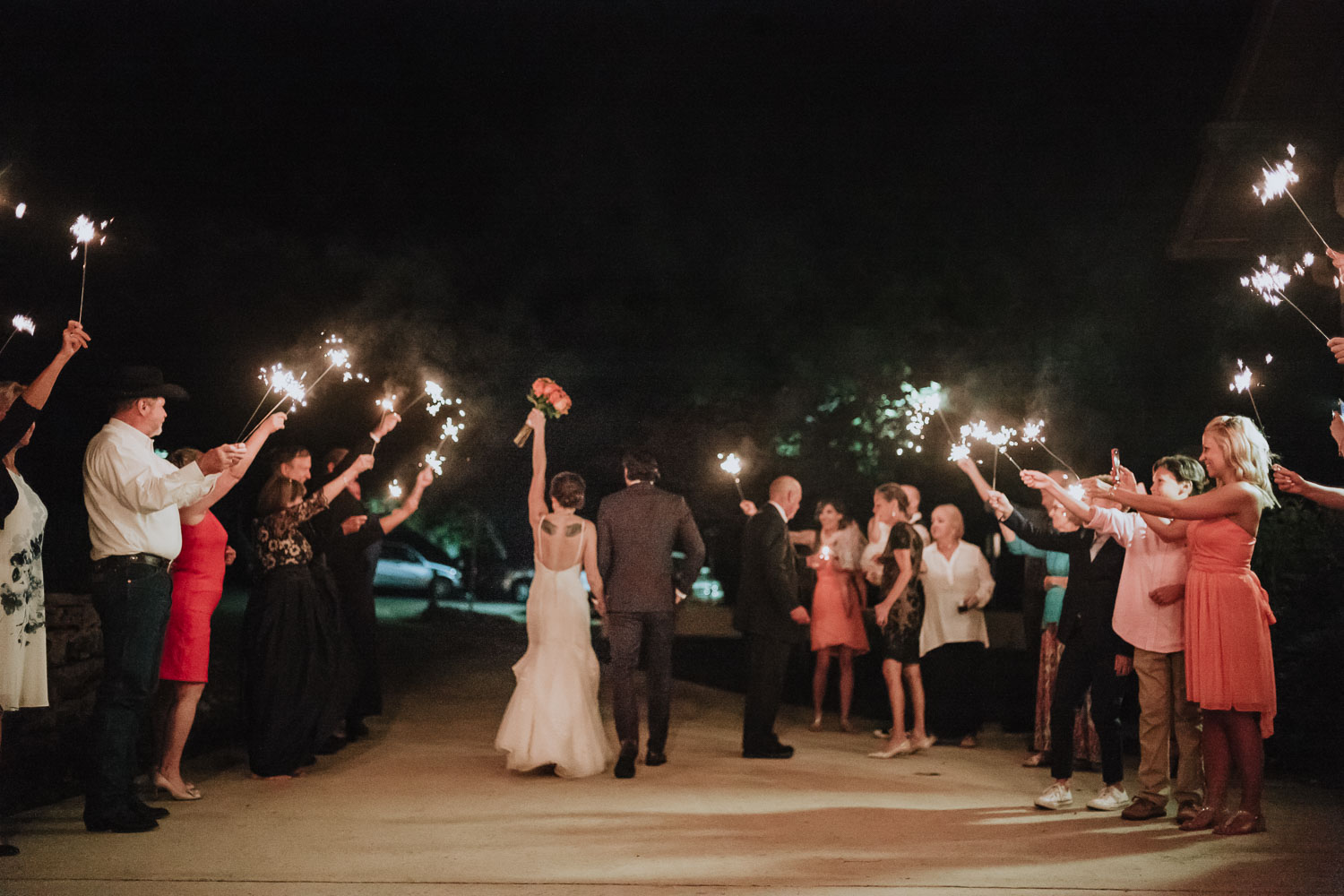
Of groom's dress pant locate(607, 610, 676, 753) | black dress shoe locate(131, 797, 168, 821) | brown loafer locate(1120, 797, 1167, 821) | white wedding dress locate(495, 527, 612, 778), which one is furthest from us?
groom's dress pant locate(607, 610, 676, 753)

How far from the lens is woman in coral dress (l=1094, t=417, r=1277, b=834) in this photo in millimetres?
5434

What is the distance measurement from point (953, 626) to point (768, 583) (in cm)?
167

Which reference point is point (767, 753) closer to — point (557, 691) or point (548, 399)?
point (557, 691)

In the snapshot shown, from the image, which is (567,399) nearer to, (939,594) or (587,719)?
(587,719)

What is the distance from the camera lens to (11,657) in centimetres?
488

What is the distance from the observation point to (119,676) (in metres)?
5.27

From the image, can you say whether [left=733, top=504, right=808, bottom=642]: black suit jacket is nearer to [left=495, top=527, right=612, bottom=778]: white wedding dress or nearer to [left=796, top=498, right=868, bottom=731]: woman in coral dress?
[left=796, top=498, right=868, bottom=731]: woman in coral dress

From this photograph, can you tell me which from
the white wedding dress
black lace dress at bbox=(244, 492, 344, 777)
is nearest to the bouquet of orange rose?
the white wedding dress

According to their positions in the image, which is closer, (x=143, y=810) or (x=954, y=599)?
(x=143, y=810)

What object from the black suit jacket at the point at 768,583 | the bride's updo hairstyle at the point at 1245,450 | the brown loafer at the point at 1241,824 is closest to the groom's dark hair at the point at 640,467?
the black suit jacket at the point at 768,583

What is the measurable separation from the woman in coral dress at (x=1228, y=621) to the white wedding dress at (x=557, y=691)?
11.7ft

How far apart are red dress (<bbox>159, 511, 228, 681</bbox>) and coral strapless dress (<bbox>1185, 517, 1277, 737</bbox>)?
5.53m

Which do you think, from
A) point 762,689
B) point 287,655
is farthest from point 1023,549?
point 287,655

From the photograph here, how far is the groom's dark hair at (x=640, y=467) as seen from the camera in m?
7.65
